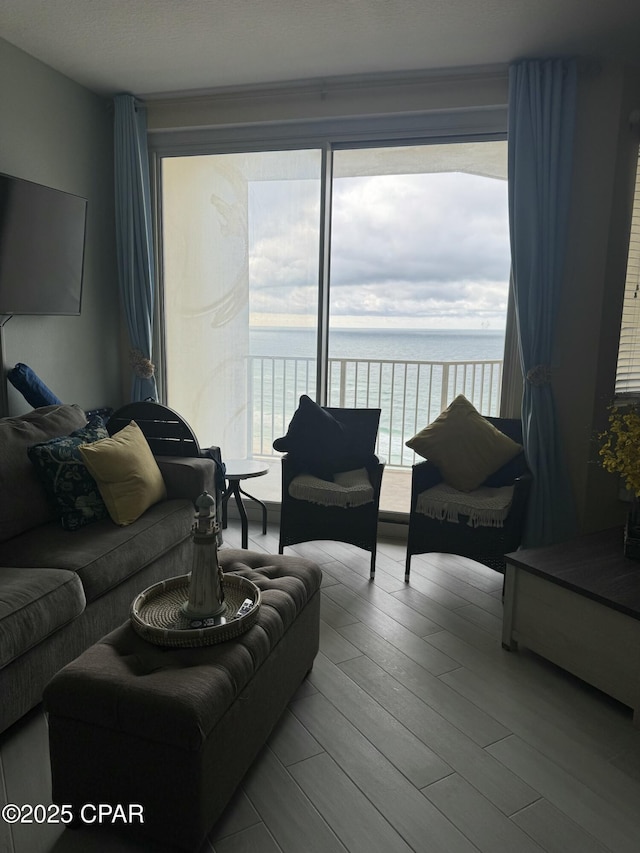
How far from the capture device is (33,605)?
1975 mm

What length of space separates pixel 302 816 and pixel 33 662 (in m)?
1.00

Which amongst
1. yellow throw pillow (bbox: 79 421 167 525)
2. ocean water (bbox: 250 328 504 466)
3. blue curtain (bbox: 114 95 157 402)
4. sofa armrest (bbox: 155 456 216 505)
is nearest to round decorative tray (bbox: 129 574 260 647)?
yellow throw pillow (bbox: 79 421 167 525)

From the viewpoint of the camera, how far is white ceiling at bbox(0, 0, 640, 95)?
2.78 metres

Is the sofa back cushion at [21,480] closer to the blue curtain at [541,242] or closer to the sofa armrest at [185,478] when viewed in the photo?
the sofa armrest at [185,478]

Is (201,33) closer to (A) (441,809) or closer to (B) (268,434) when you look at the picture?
(B) (268,434)

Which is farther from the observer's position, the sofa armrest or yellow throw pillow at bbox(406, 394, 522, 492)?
yellow throw pillow at bbox(406, 394, 522, 492)

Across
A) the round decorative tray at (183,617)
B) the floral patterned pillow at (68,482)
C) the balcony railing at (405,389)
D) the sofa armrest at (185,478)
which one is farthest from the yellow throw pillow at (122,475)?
the balcony railing at (405,389)

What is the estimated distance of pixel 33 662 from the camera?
6.50 ft

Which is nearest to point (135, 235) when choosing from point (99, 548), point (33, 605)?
point (99, 548)

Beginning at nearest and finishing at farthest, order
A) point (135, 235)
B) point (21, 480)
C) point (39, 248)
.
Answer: point (21, 480) < point (39, 248) < point (135, 235)

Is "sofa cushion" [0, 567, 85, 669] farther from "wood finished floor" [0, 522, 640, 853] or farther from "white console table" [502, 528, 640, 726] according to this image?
"white console table" [502, 528, 640, 726]

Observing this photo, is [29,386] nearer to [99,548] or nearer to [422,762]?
[99,548]

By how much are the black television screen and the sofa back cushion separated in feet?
2.55

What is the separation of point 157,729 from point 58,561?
1059mm
